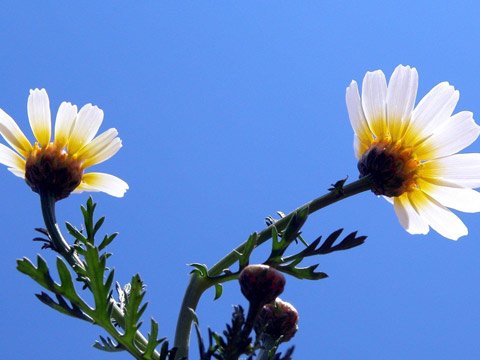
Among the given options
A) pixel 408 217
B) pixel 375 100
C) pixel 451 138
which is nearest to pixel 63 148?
pixel 375 100

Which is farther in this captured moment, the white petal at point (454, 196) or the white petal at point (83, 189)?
the white petal at point (83, 189)

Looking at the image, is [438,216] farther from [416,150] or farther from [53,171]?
[53,171]

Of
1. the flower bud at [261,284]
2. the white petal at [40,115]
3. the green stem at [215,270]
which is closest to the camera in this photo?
the flower bud at [261,284]

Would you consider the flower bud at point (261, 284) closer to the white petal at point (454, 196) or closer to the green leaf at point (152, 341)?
the green leaf at point (152, 341)

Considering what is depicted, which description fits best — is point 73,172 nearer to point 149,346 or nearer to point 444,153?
point 149,346

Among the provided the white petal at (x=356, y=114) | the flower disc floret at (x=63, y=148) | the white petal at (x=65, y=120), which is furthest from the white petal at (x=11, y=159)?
the white petal at (x=356, y=114)

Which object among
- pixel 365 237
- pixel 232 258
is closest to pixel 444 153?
pixel 365 237
